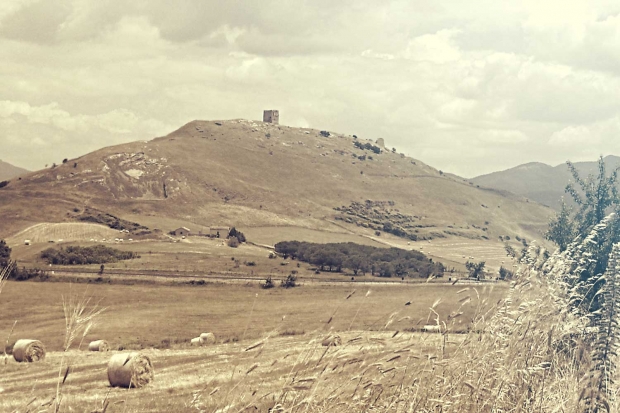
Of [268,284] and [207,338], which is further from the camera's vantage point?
[268,284]

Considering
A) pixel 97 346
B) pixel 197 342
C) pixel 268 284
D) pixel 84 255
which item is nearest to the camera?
pixel 97 346

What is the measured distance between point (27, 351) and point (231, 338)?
42.4 ft

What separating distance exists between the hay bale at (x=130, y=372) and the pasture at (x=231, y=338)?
404mm

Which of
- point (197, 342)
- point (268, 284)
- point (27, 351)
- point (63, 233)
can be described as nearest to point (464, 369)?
point (27, 351)

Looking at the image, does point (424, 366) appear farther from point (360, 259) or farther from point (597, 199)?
point (360, 259)

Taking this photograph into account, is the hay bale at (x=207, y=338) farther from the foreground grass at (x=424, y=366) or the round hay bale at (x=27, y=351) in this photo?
the foreground grass at (x=424, y=366)

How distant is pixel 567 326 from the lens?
8.91m

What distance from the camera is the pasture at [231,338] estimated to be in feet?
20.6

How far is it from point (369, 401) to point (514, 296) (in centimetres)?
322

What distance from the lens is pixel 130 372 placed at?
19938 mm

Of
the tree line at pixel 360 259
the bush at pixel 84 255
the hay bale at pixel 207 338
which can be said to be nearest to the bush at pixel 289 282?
the tree line at pixel 360 259

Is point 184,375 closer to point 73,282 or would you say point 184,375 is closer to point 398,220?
point 73,282

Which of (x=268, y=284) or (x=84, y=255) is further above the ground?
(x=84, y=255)

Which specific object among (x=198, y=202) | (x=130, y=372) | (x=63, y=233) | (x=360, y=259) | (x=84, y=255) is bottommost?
(x=360, y=259)
